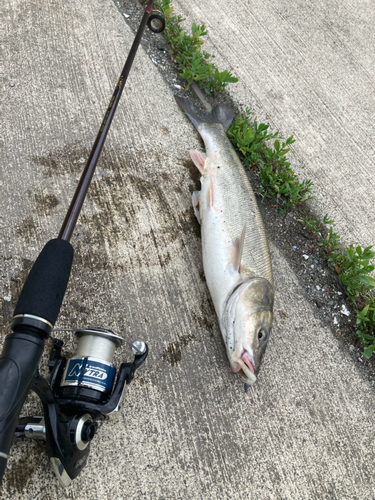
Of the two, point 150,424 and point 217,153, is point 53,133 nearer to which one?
point 217,153

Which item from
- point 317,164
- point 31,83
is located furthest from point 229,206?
point 31,83

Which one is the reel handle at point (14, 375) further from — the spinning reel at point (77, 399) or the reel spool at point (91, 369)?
the reel spool at point (91, 369)

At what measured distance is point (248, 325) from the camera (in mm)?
2135

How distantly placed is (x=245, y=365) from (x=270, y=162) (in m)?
1.73

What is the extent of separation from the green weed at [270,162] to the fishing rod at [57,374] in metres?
1.38

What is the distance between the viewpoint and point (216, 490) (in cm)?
188

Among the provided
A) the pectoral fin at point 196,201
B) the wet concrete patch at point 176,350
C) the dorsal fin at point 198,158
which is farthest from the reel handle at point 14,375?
the dorsal fin at point 198,158

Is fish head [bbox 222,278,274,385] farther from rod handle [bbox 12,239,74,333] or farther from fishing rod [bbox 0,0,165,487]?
rod handle [bbox 12,239,74,333]

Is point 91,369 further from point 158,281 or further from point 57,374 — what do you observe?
point 158,281

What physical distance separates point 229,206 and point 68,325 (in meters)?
1.33

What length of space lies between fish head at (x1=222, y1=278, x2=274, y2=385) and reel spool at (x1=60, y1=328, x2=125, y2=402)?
71 cm

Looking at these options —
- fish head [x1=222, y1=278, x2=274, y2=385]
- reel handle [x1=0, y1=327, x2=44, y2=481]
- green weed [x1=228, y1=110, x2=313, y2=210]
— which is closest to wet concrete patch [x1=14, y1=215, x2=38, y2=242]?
reel handle [x1=0, y1=327, x2=44, y2=481]

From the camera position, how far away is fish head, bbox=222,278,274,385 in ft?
6.78

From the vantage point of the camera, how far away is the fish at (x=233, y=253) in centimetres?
213
